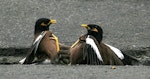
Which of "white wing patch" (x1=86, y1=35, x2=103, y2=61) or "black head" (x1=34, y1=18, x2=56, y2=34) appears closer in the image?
"white wing patch" (x1=86, y1=35, x2=103, y2=61)

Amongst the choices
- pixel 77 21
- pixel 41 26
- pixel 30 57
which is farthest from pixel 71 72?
pixel 77 21

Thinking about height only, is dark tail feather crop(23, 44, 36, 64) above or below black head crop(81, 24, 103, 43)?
below

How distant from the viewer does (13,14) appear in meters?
9.26

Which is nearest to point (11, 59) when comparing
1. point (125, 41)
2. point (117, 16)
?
point (125, 41)

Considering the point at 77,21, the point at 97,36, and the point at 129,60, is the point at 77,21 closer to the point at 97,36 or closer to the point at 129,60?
the point at 97,36

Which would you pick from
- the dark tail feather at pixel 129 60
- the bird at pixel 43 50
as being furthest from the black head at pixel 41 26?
the dark tail feather at pixel 129 60

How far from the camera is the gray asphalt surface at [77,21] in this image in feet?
26.4

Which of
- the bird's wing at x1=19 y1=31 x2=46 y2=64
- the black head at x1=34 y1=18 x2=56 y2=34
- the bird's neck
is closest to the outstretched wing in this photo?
the bird's neck

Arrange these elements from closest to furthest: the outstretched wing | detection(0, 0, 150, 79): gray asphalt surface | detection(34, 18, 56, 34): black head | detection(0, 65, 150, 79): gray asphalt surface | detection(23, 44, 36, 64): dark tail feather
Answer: detection(0, 65, 150, 79): gray asphalt surface
the outstretched wing
detection(23, 44, 36, 64): dark tail feather
detection(34, 18, 56, 34): black head
detection(0, 0, 150, 79): gray asphalt surface

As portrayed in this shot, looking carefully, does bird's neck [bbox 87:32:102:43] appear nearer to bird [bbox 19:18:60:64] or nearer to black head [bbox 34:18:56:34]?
bird [bbox 19:18:60:64]

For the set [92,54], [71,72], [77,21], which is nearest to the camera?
[71,72]

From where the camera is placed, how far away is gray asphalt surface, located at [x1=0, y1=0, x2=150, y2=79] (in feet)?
26.4

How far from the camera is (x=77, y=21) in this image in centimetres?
903

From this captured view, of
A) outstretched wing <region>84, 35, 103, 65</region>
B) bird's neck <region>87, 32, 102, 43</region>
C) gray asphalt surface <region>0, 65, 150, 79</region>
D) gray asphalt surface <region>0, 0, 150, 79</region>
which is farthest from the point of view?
gray asphalt surface <region>0, 0, 150, 79</region>
